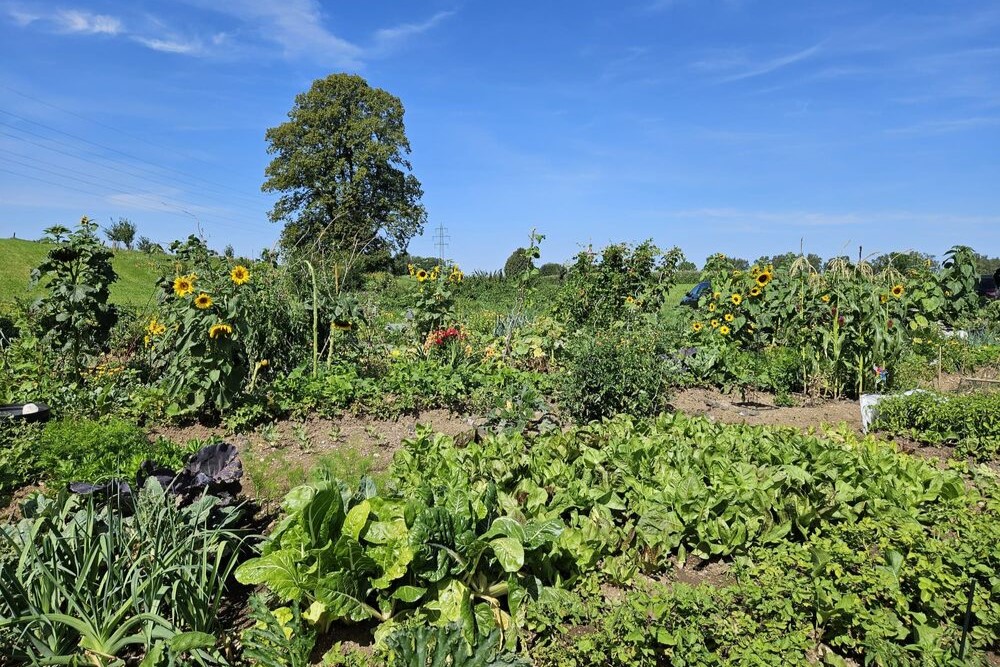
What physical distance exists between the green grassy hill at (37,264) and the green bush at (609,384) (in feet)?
39.2

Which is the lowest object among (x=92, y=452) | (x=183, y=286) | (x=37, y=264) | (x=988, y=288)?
(x=92, y=452)

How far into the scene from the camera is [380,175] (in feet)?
96.8

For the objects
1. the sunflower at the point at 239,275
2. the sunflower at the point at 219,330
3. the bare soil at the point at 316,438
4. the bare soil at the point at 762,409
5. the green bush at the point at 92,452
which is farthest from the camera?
the bare soil at the point at 762,409

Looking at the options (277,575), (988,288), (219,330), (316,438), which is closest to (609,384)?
(316,438)

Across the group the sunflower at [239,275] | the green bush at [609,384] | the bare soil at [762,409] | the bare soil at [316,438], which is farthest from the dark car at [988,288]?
the sunflower at [239,275]

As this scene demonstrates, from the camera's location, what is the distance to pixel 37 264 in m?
15.1

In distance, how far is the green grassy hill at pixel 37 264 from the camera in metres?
14.5

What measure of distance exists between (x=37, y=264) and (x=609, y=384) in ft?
51.6

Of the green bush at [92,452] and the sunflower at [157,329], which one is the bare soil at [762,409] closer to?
the green bush at [92,452]

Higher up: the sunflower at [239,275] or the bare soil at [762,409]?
the sunflower at [239,275]

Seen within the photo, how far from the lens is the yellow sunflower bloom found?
15.9ft

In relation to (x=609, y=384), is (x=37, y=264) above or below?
above

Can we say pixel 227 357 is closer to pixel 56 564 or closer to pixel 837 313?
pixel 56 564

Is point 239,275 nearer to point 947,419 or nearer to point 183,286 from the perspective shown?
point 183,286
